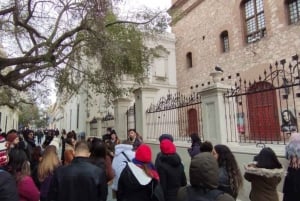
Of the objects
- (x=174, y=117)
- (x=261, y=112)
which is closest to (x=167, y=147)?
(x=174, y=117)

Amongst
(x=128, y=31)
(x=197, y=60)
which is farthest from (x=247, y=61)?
(x=128, y=31)

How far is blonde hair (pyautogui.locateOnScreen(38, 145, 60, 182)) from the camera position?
13.4 ft

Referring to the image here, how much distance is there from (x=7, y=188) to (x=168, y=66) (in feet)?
71.9

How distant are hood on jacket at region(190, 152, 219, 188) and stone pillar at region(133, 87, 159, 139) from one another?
7823 millimetres

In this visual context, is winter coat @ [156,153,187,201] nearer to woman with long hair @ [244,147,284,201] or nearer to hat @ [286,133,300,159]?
woman with long hair @ [244,147,284,201]

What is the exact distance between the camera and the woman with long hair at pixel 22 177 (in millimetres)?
3287

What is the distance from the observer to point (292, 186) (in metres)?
3.71

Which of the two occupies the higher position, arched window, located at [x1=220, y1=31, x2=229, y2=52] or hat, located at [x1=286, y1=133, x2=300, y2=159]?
arched window, located at [x1=220, y1=31, x2=229, y2=52]

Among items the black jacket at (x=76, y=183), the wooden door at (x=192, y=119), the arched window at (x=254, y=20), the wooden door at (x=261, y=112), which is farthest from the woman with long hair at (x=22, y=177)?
the arched window at (x=254, y=20)

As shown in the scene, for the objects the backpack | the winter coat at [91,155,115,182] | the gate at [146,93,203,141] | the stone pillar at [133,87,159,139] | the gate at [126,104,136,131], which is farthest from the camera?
the gate at [126,104,136,131]

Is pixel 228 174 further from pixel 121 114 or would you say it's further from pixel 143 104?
pixel 121 114

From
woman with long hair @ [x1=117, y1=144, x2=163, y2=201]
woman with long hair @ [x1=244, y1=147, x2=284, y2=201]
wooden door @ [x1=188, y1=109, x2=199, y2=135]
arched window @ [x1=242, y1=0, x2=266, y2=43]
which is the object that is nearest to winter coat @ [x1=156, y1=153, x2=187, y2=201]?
woman with long hair @ [x1=117, y1=144, x2=163, y2=201]

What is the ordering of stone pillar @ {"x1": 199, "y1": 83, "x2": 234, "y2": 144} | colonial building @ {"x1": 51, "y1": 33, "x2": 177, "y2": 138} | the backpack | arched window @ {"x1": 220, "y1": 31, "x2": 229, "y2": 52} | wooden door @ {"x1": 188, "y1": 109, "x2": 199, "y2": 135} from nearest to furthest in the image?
1. the backpack
2. stone pillar @ {"x1": 199, "y1": 83, "x2": 234, "y2": 144}
3. wooden door @ {"x1": 188, "y1": 109, "x2": 199, "y2": 135}
4. colonial building @ {"x1": 51, "y1": 33, "x2": 177, "y2": 138}
5. arched window @ {"x1": 220, "y1": 31, "x2": 229, "y2": 52}

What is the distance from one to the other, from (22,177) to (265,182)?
9.65ft
